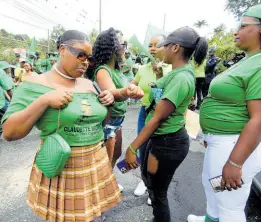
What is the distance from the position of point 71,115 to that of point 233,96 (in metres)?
1.02

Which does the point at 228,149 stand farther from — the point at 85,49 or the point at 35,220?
the point at 35,220

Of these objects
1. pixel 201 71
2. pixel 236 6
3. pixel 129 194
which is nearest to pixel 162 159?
pixel 129 194

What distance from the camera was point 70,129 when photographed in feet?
4.81

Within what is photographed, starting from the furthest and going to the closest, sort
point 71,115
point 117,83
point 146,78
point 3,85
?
point 3,85, point 146,78, point 117,83, point 71,115

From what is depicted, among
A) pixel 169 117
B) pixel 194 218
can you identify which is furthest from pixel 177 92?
pixel 194 218

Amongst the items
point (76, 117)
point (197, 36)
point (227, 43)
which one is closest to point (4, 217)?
point (76, 117)

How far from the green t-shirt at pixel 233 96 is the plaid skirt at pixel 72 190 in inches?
33.6

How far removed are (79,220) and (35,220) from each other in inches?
46.9

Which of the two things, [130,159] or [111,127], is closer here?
[130,159]

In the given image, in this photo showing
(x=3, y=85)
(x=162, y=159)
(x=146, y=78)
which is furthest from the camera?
(x=3, y=85)

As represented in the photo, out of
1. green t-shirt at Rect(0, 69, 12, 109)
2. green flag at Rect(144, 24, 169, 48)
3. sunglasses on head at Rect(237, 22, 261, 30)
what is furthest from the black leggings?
green t-shirt at Rect(0, 69, 12, 109)

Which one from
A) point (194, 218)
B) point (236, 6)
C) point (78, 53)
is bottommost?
point (194, 218)

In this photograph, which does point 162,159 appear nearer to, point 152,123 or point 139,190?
point 152,123

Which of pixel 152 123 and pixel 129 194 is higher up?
pixel 152 123
